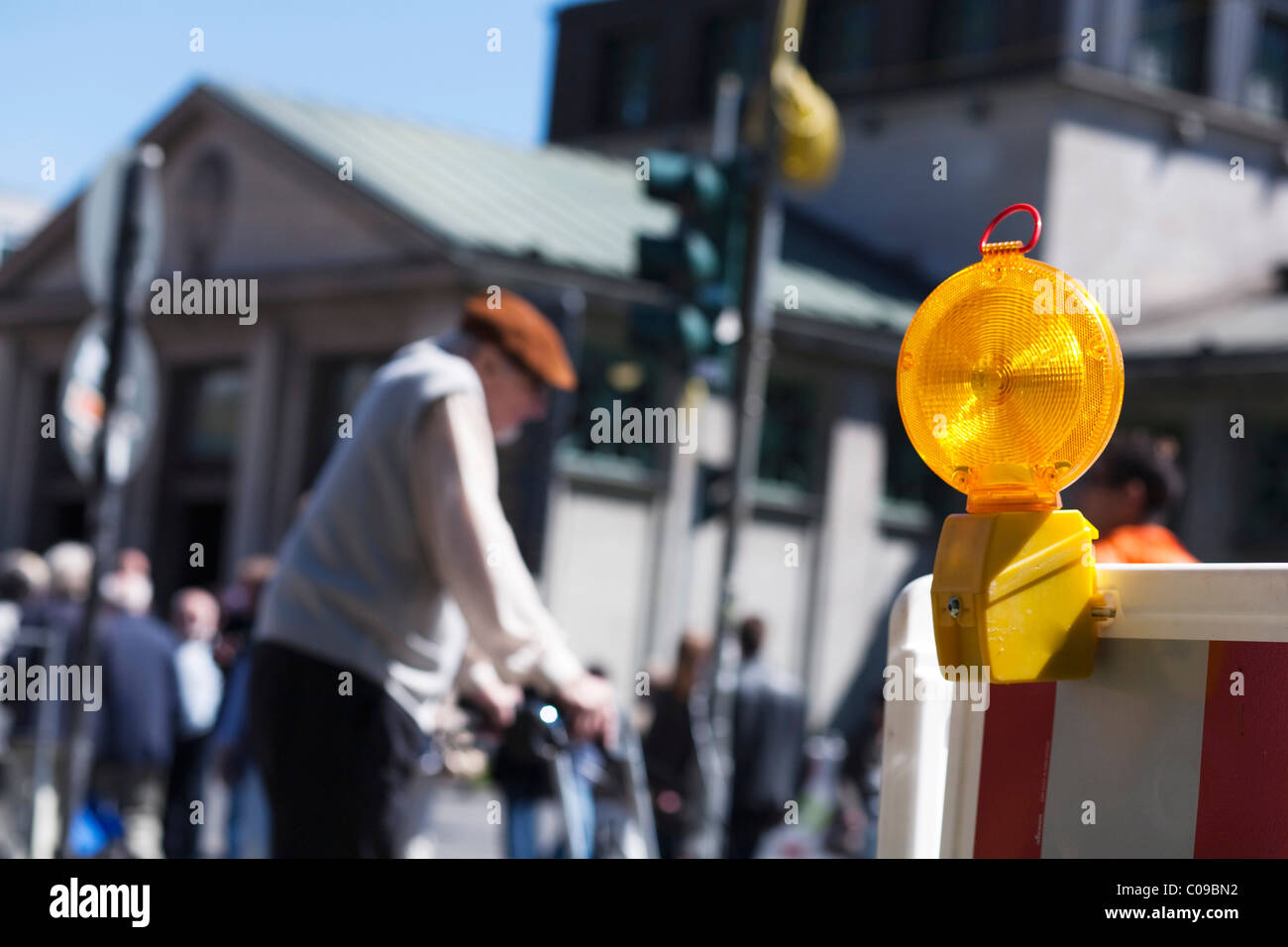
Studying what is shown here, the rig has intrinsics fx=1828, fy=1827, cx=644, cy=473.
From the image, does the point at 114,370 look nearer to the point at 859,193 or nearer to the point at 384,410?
the point at 384,410

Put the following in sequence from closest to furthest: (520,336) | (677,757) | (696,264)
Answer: (520,336) < (696,264) < (677,757)

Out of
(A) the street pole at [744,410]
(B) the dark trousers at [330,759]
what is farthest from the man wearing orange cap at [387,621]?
(A) the street pole at [744,410]

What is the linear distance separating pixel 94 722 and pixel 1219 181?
2192cm

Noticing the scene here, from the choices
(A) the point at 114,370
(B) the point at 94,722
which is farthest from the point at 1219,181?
(A) the point at 114,370

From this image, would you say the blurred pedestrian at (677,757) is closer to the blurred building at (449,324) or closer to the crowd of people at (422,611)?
the crowd of people at (422,611)

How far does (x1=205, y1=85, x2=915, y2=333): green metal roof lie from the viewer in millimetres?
21422

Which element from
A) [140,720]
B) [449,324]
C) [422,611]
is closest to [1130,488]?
[422,611]

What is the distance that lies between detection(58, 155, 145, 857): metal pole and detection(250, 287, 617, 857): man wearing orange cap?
173 cm

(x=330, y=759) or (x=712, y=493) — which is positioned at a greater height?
(x=712, y=493)

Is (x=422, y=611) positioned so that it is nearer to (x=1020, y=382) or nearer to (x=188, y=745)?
(x=1020, y=382)

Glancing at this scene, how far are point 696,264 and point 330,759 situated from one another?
580cm

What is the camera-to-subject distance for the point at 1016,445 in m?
1.63

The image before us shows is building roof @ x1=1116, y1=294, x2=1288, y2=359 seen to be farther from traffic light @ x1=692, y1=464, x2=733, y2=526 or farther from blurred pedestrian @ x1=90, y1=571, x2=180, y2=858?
blurred pedestrian @ x1=90, y1=571, x2=180, y2=858

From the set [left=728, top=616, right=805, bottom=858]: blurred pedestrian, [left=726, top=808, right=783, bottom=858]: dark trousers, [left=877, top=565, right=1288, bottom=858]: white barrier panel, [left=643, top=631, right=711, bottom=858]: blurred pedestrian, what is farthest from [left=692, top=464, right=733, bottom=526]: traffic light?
[left=877, top=565, right=1288, bottom=858]: white barrier panel
